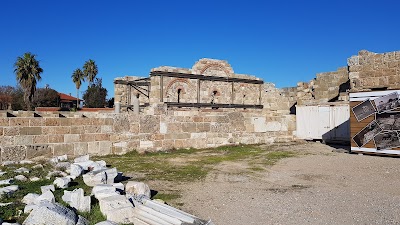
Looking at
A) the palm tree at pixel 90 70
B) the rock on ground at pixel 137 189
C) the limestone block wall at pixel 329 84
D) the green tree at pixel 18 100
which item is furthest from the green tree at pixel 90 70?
Result: the rock on ground at pixel 137 189

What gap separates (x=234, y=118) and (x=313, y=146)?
11.2 feet

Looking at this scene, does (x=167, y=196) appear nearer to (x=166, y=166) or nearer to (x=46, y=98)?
(x=166, y=166)

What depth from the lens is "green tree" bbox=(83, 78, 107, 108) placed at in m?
47.4

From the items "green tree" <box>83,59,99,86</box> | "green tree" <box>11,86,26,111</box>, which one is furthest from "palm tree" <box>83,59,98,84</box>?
"green tree" <box>11,86,26,111</box>

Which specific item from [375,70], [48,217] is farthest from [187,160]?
[375,70]

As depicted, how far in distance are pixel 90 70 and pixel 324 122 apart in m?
48.9

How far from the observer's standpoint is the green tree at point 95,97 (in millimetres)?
47438

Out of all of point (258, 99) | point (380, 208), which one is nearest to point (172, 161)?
point (380, 208)

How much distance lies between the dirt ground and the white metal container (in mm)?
5124

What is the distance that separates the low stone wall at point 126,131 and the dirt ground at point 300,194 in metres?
3.53

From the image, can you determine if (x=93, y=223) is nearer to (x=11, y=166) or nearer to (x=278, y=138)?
(x=11, y=166)

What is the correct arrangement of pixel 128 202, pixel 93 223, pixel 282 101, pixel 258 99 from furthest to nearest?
pixel 258 99 < pixel 282 101 < pixel 128 202 < pixel 93 223

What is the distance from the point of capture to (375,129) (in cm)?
1016

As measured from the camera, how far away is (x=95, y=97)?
47812 millimetres
